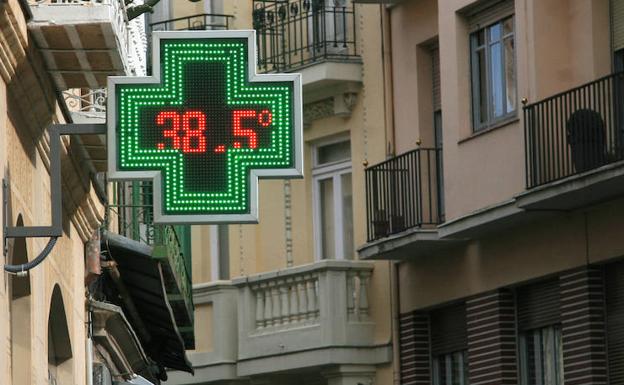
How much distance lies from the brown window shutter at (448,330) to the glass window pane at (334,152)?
10.7 ft

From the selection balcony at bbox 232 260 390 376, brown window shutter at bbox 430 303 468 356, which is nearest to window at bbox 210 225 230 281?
balcony at bbox 232 260 390 376

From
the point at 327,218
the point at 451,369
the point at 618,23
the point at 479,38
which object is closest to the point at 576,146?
the point at 618,23

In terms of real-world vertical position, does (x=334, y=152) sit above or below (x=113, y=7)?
above

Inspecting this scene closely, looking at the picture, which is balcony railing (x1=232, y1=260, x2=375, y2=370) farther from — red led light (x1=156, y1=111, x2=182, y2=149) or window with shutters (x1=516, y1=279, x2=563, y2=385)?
red led light (x1=156, y1=111, x2=182, y2=149)

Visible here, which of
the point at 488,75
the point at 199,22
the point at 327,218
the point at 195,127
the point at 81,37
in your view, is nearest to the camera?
the point at 195,127

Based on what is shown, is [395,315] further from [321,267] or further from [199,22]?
[199,22]

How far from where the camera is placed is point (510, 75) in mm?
31406

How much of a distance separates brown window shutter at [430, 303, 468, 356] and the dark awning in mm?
3846

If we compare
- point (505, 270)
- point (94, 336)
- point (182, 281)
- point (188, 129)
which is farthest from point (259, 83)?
point (505, 270)

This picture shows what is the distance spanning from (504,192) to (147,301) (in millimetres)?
5151

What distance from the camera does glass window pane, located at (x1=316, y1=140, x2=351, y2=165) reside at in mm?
36312

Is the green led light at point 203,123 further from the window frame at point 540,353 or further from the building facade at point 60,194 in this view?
the window frame at point 540,353

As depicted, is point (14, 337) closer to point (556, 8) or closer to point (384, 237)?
point (556, 8)

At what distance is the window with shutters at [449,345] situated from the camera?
3366 cm
